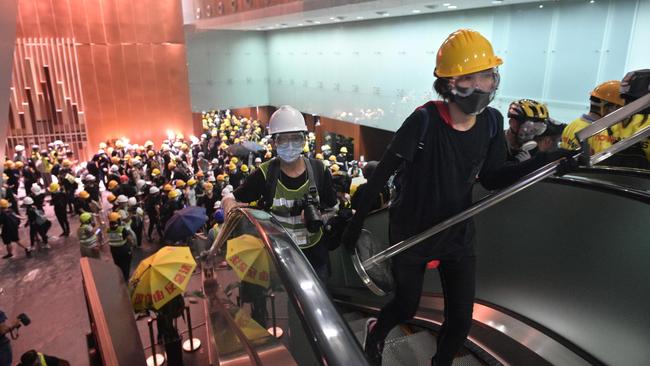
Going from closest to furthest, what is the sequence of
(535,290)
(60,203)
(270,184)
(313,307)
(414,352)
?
(313,307), (414,352), (535,290), (270,184), (60,203)

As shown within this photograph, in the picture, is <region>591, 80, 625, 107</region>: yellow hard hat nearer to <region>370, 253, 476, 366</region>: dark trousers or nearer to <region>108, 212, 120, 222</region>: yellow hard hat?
<region>370, 253, 476, 366</region>: dark trousers

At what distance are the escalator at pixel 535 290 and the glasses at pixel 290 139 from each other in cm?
87

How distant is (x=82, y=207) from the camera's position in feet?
36.3

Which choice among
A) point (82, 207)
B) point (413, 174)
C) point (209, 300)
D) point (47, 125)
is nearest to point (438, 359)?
point (413, 174)

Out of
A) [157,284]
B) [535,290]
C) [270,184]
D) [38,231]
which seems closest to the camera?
[535,290]

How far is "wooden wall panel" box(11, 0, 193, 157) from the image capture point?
61.3ft

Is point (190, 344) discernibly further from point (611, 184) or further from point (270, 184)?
point (611, 184)

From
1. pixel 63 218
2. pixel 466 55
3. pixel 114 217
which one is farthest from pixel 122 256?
pixel 466 55

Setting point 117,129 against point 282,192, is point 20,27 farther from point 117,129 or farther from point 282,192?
point 282,192

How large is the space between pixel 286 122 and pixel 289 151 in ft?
1.08

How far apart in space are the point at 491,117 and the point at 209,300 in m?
2.55

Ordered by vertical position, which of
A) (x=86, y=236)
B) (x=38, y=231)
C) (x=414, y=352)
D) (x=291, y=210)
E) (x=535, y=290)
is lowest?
(x=38, y=231)

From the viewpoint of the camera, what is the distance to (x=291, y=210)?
10.5 feet

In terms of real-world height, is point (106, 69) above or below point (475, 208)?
above
